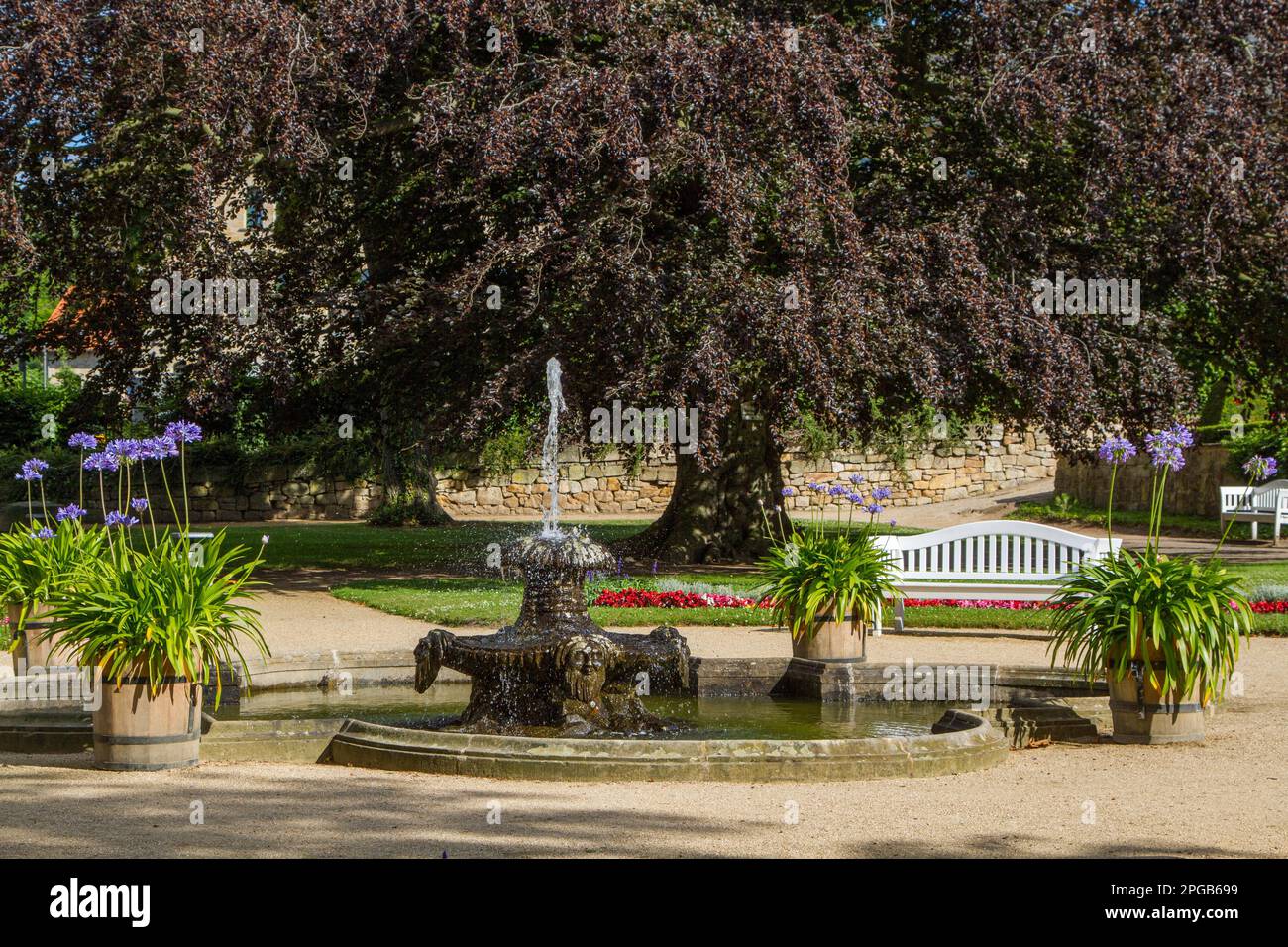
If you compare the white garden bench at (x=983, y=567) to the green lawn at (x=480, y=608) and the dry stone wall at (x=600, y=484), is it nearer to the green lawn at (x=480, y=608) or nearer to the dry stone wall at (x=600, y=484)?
the green lawn at (x=480, y=608)

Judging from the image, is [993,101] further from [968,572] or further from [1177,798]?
[1177,798]

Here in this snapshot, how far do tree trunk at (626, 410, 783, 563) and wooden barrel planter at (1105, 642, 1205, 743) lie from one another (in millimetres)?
11367

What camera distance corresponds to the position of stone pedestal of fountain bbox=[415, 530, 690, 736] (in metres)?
7.80

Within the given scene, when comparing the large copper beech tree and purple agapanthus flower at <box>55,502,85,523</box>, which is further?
the large copper beech tree

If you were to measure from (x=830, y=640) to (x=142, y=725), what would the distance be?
179 inches

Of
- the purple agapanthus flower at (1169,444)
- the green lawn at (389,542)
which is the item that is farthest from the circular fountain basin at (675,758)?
the green lawn at (389,542)

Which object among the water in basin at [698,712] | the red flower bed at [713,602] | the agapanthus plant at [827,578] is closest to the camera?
the water in basin at [698,712]

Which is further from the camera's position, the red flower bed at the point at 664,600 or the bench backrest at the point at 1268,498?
the bench backrest at the point at 1268,498

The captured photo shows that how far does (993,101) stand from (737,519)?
259 inches

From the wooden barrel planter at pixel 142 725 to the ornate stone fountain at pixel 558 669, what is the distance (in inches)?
58.3

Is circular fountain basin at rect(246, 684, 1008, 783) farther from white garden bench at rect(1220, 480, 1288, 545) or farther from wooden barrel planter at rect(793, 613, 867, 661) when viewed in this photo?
white garden bench at rect(1220, 480, 1288, 545)

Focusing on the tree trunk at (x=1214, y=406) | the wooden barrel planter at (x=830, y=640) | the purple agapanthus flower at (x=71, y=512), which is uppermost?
the tree trunk at (x=1214, y=406)

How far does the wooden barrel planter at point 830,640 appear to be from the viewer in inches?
375

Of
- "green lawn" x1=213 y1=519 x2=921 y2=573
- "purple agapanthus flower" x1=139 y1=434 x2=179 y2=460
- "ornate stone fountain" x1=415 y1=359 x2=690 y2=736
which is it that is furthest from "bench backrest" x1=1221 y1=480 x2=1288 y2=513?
"purple agapanthus flower" x1=139 y1=434 x2=179 y2=460
